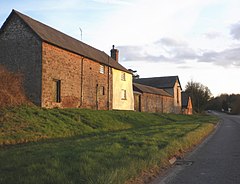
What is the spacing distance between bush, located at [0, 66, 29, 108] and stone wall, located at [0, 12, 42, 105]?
6.22 ft

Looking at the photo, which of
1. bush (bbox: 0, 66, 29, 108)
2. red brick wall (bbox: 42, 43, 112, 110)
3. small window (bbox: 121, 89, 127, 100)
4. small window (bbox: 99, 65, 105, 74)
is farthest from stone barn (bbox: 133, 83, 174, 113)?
bush (bbox: 0, 66, 29, 108)

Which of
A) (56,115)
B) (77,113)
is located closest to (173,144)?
(56,115)

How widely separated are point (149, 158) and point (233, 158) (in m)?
3.52

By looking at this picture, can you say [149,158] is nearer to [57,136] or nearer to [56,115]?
[57,136]

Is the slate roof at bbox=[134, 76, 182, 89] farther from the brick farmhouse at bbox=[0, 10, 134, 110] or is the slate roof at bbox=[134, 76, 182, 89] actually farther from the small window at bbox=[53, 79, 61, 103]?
the small window at bbox=[53, 79, 61, 103]

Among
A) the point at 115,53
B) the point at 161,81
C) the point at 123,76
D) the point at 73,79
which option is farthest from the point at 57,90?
the point at 161,81

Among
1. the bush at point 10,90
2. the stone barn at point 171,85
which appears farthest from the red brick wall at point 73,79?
the stone barn at point 171,85

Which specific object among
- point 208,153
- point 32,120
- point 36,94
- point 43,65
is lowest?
point 208,153

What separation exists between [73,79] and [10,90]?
8.32m

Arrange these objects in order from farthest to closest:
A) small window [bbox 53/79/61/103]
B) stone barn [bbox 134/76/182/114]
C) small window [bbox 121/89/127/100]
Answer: stone barn [bbox 134/76/182/114] → small window [bbox 121/89/127/100] → small window [bbox 53/79/61/103]

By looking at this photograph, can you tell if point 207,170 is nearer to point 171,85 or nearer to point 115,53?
point 115,53

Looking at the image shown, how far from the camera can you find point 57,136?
1800 cm

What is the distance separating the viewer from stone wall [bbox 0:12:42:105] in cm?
2533

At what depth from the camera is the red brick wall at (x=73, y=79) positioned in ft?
84.7
